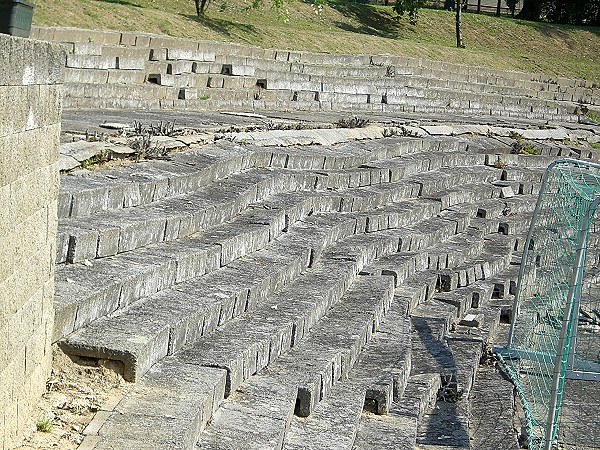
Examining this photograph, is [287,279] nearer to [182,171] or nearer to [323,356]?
[323,356]

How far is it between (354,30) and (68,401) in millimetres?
26883

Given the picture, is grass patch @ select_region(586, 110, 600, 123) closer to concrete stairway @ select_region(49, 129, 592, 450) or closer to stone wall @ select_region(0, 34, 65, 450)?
concrete stairway @ select_region(49, 129, 592, 450)

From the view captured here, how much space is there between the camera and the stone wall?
387cm

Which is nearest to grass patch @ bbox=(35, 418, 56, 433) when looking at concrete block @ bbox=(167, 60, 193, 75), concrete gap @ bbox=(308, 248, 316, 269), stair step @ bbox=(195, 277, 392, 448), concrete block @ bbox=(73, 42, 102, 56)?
stair step @ bbox=(195, 277, 392, 448)

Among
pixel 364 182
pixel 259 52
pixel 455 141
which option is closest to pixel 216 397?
pixel 364 182

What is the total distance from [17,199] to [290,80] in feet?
48.3

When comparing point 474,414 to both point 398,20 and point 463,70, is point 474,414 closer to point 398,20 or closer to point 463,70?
point 463,70

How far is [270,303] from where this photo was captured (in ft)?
21.6

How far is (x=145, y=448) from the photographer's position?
13.2ft

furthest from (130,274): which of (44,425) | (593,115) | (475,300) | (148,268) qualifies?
(593,115)

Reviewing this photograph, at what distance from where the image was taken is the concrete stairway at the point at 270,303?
190 inches

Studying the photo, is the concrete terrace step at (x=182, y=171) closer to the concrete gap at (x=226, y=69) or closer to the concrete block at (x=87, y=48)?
the concrete block at (x=87, y=48)

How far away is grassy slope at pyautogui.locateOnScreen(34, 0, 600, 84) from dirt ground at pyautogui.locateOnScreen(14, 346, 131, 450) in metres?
14.0

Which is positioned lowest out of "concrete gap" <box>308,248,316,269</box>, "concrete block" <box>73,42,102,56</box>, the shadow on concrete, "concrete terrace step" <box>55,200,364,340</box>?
the shadow on concrete
